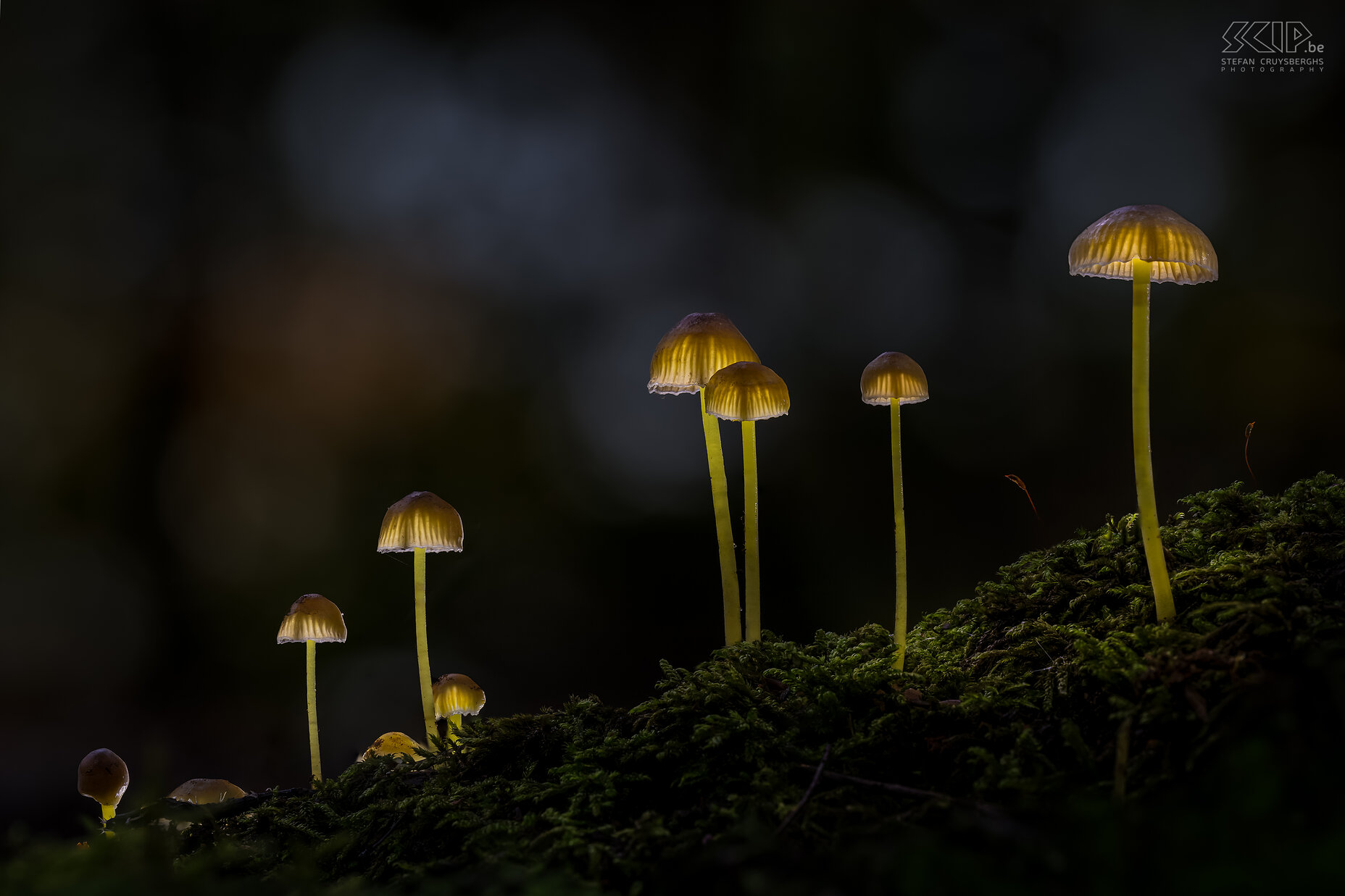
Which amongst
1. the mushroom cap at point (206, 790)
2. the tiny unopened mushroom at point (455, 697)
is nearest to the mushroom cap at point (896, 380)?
the tiny unopened mushroom at point (455, 697)

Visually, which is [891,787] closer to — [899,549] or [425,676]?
[899,549]

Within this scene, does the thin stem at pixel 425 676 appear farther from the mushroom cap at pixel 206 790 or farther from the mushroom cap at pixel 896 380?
the mushroom cap at pixel 896 380

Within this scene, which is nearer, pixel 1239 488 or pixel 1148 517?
pixel 1148 517

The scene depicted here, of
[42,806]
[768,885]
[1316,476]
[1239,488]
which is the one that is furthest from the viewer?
[42,806]

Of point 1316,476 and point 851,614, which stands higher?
point 1316,476

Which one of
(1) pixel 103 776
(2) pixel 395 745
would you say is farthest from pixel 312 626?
(1) pixel 103 776

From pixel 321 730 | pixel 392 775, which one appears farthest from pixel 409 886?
pixel 321 730

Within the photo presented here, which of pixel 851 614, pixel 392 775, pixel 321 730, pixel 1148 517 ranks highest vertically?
pixel 1148 517

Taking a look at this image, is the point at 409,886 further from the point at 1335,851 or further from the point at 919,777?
the point at 1335,851
